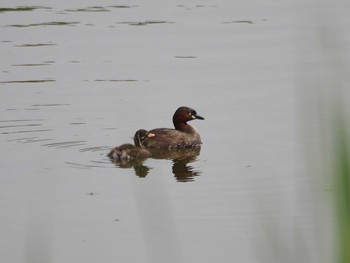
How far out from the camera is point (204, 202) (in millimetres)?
7703

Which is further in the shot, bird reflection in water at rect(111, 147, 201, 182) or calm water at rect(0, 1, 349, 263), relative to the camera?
bird reflection in water at rect(111, 147, 201, 182)

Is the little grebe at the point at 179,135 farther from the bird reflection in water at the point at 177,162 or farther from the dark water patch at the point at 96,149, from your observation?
the dark water patch at the point at 96,149

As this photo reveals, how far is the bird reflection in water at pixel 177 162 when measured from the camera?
881cm

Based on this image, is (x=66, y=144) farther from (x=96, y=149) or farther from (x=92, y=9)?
(x=92, y=9)

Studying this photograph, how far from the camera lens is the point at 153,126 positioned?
1047cm

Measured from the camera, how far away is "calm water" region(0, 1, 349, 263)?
6.60m

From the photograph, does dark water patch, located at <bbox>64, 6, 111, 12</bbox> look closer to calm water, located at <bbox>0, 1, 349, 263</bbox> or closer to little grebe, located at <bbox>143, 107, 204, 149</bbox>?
calm water, located at <bbox>0, 1, 349, 263</bbox>

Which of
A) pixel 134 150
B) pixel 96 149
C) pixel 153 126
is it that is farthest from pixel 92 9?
pixel 134 150

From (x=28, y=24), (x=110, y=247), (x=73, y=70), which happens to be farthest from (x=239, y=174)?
(x=28, y=24)

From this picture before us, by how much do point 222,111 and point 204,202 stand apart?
10.4ft

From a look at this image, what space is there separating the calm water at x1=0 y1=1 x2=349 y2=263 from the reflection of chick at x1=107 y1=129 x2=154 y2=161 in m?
0.13

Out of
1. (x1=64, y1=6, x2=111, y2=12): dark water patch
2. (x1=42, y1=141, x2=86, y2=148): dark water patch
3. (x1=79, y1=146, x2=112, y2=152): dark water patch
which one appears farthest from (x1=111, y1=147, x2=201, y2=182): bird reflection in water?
(x1=64, y1=6, x2=111, y2=12): dark water patch

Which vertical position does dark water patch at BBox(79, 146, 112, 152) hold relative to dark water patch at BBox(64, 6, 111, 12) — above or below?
below

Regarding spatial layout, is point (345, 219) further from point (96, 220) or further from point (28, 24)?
point (28, 24)
